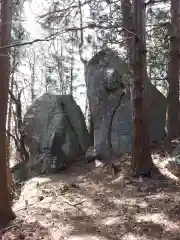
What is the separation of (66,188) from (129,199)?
7.09 ft

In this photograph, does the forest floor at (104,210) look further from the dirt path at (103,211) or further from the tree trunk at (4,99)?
the tree trunk at (4,99)

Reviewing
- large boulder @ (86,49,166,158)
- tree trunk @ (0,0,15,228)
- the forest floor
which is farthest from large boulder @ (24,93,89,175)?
tree trunk @ (0,0,15,228)

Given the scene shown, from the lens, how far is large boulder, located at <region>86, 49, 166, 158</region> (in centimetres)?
1165

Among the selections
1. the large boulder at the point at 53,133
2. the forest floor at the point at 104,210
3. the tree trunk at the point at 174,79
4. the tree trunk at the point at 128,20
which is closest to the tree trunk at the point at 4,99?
the forest floor at the point at 104,210

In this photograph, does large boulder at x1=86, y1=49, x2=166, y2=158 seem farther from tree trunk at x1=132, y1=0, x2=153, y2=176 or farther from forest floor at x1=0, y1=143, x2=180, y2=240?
tree trunk at x1=132, y1=0, x2=153, y2=176

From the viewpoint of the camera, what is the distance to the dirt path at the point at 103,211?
527 cm

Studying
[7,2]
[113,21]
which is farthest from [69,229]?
[113,21]

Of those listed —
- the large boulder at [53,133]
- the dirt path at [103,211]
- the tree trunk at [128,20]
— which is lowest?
the dirt path at [103,211]

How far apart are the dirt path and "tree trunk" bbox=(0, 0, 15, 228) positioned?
284 millimetres

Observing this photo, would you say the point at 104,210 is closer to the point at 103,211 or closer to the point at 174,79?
the point at 103,211

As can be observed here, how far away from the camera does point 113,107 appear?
12.2 meters

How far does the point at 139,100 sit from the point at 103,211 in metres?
2.86

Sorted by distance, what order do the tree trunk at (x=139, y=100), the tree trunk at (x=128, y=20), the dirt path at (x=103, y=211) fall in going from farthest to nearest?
the tree trunk at (x=128, y=20)
the tree trunk at (x=139, y=100)
the dirt path at (x=103, y=211)

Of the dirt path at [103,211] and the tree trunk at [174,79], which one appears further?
the tree trunk at [174,79]
